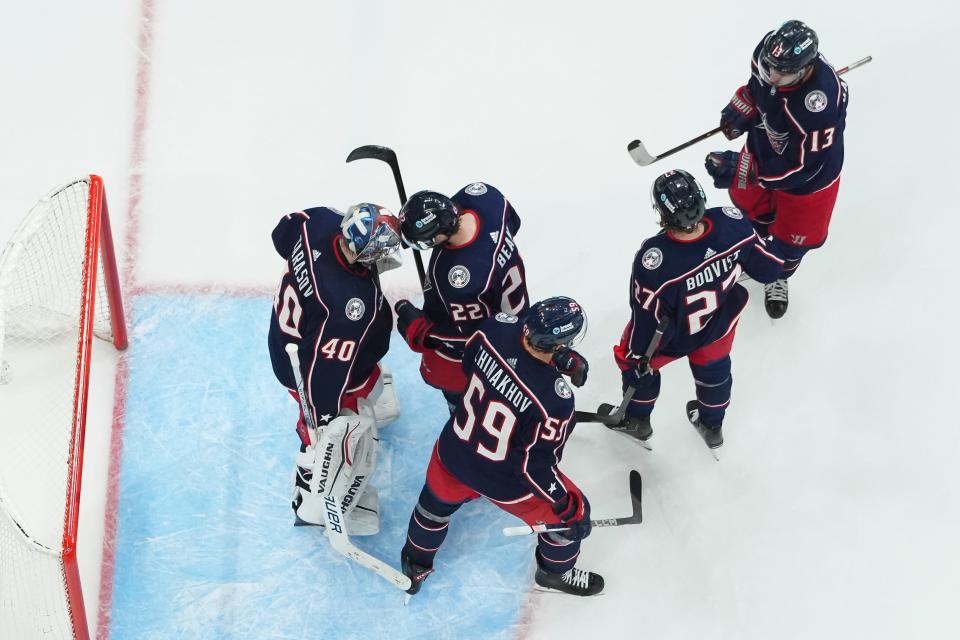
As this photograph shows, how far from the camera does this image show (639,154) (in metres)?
4.86

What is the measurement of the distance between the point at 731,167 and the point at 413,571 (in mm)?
2043

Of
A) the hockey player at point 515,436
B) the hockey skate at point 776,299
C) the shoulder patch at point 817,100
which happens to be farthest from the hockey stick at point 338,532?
the shoulder patch at point 817,100

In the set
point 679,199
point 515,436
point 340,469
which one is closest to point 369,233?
point 515,436

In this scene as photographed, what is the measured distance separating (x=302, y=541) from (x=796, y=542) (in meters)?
1.94

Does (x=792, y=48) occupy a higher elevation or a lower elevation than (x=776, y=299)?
higher

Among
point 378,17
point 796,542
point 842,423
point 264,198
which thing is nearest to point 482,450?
point 796,542

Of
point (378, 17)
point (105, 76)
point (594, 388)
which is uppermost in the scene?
point (378, 17)

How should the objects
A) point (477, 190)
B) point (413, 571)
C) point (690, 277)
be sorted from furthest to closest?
point (413, 571)
point (477, 190)
point (690, 277)

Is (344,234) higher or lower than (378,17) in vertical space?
lower

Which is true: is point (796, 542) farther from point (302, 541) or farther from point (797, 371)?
point (302, 541)

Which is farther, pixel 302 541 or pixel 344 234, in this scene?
pixel 302 541

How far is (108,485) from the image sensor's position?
4355 mm

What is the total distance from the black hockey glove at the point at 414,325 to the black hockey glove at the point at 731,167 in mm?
1367

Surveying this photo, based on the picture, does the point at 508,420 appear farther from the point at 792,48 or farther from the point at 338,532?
the point at 792,48
